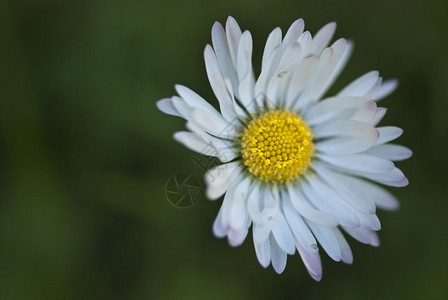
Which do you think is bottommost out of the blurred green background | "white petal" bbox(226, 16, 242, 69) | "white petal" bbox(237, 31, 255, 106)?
the blurred green background

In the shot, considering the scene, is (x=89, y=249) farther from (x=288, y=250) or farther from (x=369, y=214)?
(x=369, y=214)

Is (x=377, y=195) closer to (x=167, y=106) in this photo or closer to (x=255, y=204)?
(x=255, y=204)

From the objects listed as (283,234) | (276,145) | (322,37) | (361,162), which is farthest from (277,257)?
(322,37)

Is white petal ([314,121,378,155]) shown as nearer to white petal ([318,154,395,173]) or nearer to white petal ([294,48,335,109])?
white petal ([318,154,395,173])

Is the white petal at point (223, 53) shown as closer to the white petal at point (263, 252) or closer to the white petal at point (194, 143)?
the white petal at point (194, 143)

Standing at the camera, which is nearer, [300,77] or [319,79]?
[300,77]

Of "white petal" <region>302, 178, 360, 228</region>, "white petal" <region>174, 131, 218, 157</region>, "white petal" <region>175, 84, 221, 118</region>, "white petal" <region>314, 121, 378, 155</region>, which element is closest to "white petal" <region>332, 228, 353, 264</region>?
"white petal" <region>302, 178, 360, 228</region>
